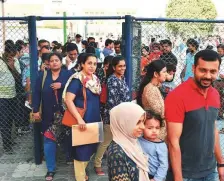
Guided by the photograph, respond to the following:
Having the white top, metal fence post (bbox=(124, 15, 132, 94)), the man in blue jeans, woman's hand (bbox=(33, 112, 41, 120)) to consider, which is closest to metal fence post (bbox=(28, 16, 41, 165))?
woman's hand (bbox=(33, 112, 41, 120))

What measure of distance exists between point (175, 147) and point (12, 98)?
3.25m

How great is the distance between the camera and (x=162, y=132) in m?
3.11

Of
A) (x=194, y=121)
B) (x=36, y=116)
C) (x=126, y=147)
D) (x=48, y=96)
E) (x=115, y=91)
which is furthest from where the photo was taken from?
(x=36, y=116)

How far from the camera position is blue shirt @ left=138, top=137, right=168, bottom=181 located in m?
2.60

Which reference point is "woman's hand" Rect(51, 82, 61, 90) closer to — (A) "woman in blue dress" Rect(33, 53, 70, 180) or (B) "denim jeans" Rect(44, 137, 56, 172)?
(A) "woman in blue dress" Rect(33, 53, 70, 180)

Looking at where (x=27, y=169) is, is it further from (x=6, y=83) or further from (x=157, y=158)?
(x=157, y=158)

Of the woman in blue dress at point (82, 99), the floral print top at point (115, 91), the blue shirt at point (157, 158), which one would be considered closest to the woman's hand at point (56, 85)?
the woman in blue dress at point (82, 99)

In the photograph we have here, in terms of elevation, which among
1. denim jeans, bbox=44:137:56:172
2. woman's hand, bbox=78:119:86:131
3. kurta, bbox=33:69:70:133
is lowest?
denim jeans, bbox=44:137:56:172

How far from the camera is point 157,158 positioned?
2.66 m

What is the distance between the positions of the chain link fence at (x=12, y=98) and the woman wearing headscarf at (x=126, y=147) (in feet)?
9.15

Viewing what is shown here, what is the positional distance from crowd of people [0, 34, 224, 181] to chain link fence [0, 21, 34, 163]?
0.6 inches

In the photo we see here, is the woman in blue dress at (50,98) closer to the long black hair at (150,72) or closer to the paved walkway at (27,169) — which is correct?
the paved walkway at (27,169)

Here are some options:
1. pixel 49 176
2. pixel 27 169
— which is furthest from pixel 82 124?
pixel 27 169

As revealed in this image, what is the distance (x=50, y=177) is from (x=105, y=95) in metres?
1.24
